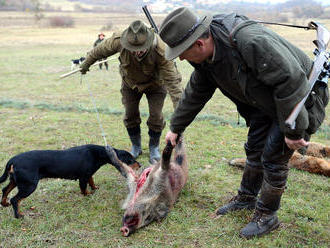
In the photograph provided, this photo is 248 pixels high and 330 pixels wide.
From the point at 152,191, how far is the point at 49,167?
135cm

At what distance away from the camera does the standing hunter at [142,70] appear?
485cm

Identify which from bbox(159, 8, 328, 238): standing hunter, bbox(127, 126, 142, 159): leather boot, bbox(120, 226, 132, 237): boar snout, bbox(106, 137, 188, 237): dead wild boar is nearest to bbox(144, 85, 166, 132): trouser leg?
bbox(127, 126, 142, 159): leather boot

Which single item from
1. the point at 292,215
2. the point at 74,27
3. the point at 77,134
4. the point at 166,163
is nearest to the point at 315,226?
the point at 292,215

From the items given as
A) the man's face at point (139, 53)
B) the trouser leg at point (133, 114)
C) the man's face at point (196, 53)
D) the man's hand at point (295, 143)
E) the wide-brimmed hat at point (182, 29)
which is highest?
the wide-brimmed hat at point (182, 29)

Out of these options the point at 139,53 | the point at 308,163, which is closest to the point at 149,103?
the point at 139,53

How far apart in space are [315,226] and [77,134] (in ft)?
16.7

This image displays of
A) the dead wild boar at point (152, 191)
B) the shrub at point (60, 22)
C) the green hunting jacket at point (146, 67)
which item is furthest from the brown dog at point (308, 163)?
the shrub at point (60, 22)

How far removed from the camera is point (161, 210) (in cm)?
411

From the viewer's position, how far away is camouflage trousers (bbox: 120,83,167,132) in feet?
18.9

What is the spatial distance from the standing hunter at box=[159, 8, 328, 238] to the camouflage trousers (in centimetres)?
199

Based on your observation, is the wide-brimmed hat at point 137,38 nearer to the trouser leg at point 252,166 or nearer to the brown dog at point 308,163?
the trouser leg at point 252,166

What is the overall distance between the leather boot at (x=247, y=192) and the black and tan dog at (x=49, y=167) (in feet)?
5.13

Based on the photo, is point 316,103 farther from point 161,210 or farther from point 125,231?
point 125,231

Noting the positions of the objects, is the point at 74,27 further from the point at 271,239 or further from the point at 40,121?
the point at 271,239
